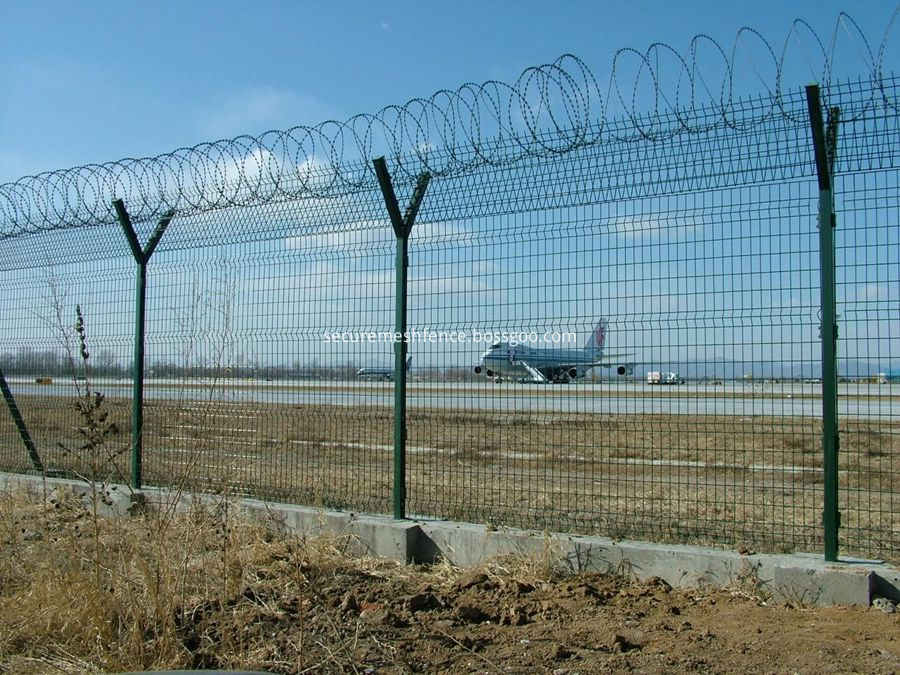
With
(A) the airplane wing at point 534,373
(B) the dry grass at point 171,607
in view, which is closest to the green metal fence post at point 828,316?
(B) the dry grass at point 171,607

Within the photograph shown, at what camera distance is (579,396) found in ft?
18.6

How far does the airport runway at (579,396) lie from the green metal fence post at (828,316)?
176 mm

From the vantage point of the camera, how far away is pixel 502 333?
5.64m

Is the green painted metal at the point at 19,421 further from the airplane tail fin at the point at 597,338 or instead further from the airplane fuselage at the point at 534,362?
the airplane tail fin at the point at 597,338

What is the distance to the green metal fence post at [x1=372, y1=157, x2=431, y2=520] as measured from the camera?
584 centimetres

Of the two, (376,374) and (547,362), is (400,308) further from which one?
(547,362)

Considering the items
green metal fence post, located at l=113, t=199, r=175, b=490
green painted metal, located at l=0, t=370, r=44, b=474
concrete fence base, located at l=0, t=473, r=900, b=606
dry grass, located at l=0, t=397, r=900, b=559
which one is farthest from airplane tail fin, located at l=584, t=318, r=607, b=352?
green painted metal, located at l=0, t=370, r=44, b=474

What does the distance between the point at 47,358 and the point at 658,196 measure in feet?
23.9

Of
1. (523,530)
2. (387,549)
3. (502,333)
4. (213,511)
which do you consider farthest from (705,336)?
(213,511)

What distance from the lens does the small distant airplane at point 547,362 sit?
531 cm

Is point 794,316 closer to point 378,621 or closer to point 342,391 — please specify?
point 378,621

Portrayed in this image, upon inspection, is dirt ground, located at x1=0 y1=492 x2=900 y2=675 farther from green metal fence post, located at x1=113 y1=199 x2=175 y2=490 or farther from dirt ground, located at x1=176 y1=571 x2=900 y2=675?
green metal fence post, located at x1=113 y1=199 x2=175 y2=490

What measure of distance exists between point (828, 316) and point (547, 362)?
1850mm

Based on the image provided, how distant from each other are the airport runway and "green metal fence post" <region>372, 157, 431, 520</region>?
23 cm
